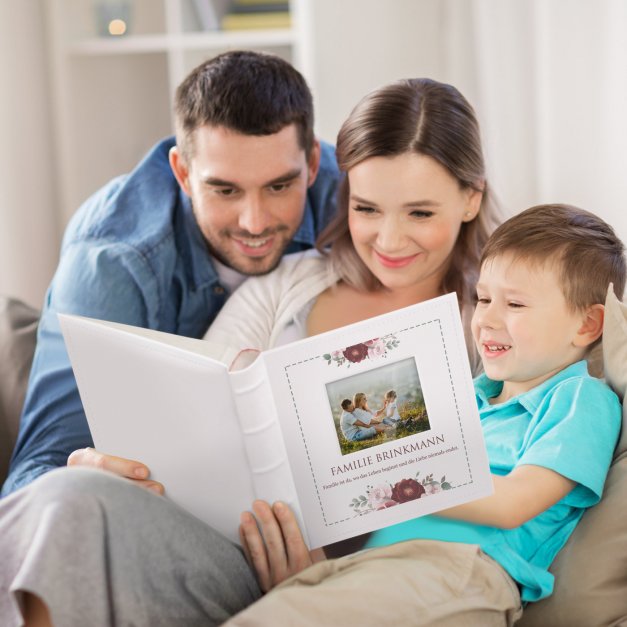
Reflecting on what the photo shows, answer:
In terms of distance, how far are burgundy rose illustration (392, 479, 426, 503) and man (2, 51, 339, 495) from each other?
75cm

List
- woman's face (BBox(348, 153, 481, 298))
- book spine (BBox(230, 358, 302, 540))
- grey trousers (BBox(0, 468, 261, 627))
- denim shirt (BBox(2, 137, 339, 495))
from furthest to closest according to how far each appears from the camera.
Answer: denim shirt (BBox(2, 137, 339, 495)) → woman's face (BBox(348, 153, 481, 298)) → book spine (BBox(230, 358, 302, 540)) → grey trousers (BBox(0, 468, 261, 627))

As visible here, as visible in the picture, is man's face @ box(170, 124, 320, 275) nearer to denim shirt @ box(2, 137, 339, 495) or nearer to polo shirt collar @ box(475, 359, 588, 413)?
denim shirt @ box(2, 137, 339, 495)

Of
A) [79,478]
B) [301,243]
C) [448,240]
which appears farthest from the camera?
[301,243]

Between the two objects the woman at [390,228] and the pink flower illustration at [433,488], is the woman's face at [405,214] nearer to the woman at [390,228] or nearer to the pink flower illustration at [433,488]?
the woman at [390,228]

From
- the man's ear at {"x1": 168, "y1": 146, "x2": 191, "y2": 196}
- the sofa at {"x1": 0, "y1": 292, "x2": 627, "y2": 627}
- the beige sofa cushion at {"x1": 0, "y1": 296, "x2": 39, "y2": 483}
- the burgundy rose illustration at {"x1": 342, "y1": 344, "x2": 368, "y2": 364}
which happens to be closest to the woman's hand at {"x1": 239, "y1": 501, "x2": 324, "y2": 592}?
the burgundy rose illustration at {"x1": 342, "y1": 344, "x2": 368, "y2": 364}

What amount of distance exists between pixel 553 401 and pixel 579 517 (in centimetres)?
16

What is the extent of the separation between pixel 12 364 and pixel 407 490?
103 cm

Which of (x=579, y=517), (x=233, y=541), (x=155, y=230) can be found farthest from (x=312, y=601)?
(x=155, y=230)

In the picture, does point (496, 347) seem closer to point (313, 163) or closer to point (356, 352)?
point (356, 352)

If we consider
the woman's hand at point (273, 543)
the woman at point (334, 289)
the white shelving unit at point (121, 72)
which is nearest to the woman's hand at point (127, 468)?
the woman at point (334, 289)

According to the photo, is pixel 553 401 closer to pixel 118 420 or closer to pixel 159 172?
pixel 118 420

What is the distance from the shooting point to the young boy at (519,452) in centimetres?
116

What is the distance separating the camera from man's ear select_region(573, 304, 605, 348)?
1.38 metres

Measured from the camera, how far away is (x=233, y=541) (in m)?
1.27
